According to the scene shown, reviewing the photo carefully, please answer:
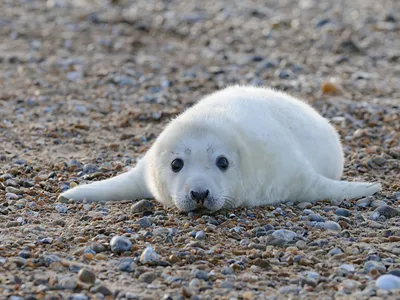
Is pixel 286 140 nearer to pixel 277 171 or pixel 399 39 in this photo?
pixel 277 171

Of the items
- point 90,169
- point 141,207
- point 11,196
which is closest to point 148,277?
point 141,207

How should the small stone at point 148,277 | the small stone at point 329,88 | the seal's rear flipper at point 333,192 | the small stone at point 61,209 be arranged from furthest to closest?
the small stone at point 329,88
the seal's rear flipper at point 333,192
the small stone at point 61,209
the small stone at point 148,277

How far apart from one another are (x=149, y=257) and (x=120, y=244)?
25cm

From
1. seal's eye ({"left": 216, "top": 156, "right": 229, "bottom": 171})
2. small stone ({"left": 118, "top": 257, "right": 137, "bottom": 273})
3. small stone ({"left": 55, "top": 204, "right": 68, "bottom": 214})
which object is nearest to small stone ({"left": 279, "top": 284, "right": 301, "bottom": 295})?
small stone ({"left": 118, "top": 257, "right": 137, "bottom": 273})

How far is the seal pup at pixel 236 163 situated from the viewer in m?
5.19

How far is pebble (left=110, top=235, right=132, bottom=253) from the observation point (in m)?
4.50

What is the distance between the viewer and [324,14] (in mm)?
12625

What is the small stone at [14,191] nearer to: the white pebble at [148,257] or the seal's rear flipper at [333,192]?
the white pebble at [148,257]

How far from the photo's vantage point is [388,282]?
13.2ft

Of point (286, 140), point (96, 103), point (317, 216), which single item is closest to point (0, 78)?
point (96, 103)

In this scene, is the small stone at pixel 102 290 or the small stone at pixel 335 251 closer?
the small stone at pixel 102 290

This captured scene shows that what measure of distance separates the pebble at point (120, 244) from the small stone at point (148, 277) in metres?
0.39

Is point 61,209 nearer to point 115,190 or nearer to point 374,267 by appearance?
point 115,190

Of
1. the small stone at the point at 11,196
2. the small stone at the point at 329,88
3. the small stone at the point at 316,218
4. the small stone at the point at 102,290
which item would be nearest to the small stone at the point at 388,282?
the small stone at the point at 316,218
